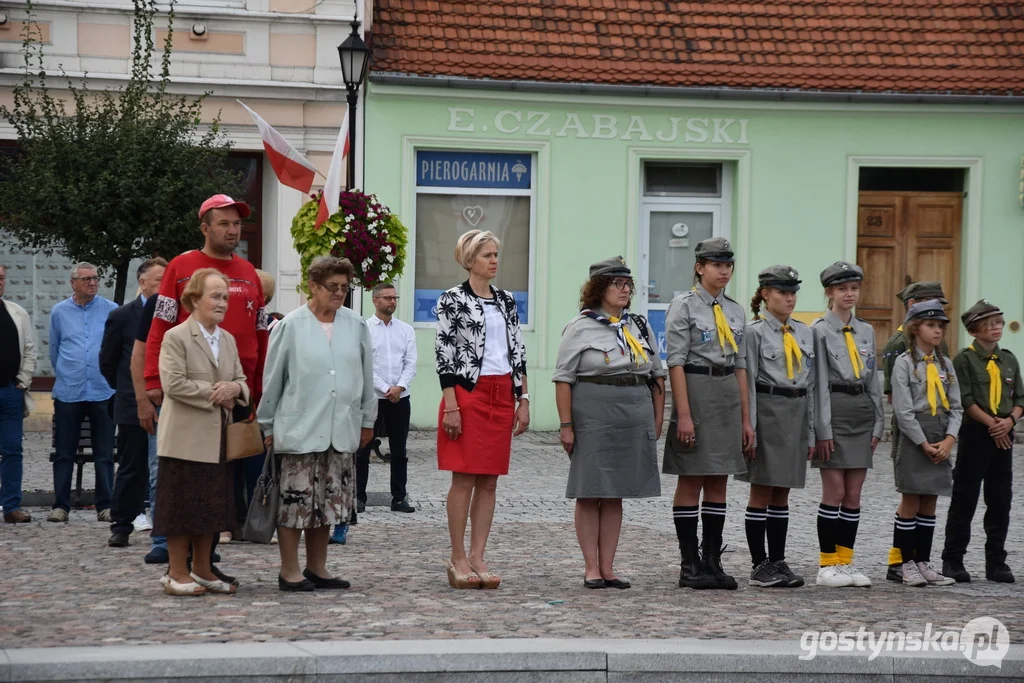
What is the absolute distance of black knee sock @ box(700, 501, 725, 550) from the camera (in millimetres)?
8350

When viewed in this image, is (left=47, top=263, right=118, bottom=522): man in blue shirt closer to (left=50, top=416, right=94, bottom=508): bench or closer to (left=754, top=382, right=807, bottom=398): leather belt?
(left=50, top=416, right=94, bottom=508): bench

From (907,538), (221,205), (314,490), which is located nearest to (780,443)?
(907,538)

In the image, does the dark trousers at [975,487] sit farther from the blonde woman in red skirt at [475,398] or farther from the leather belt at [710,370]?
the blonde woman in red skirt at [475,398]

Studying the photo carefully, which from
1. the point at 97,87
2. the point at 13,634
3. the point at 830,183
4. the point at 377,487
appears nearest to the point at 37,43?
the point at 97,87

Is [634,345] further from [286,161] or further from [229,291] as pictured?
[286,161]

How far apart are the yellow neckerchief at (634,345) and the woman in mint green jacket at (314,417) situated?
4.81 ft

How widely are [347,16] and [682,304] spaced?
36.5ft

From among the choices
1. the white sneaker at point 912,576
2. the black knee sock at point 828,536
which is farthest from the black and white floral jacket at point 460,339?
the white sneaker at point 912,576

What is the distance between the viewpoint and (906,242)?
64.6 feet

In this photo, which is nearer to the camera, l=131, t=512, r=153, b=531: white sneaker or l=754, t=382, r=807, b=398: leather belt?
l=754, t=382, r=807, b=398: leather belt

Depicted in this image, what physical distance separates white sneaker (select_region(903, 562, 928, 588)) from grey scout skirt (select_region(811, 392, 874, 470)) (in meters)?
0.65

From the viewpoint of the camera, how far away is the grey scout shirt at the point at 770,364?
8516 mm

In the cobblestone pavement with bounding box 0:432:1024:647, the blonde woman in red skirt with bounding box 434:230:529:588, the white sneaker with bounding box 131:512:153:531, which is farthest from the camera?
the white sneaker with bounding box 131:512:153:531

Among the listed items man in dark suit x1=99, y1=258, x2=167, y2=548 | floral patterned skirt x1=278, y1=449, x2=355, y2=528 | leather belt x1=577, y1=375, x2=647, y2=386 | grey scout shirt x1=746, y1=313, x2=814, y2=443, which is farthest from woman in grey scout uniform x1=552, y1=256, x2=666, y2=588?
man in dark suit x1=99, y1=258, x2=167, y2=548
